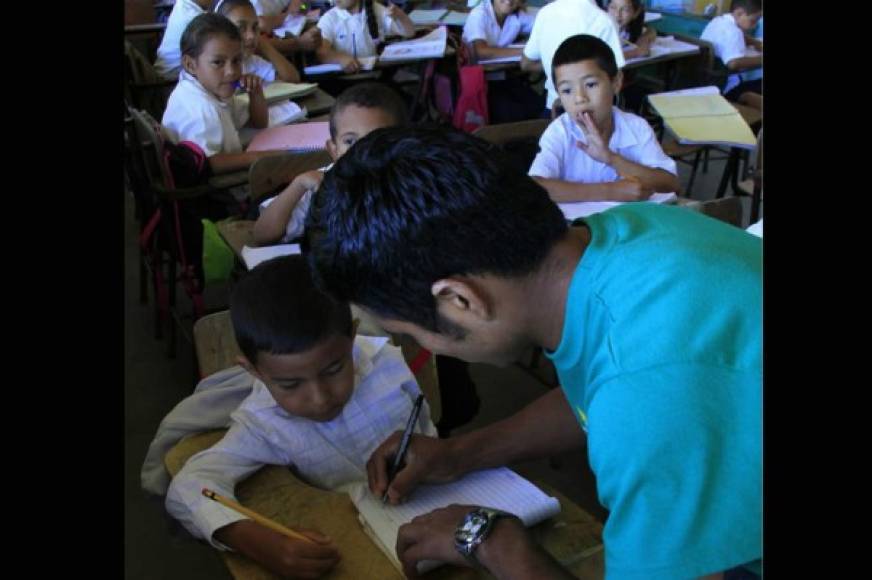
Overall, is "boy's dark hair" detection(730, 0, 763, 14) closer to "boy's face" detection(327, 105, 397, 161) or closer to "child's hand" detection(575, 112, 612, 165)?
"child's hand" detection(575, 112, 612, 165)

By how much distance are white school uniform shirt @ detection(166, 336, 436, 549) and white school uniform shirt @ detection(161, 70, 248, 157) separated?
5.49 feet

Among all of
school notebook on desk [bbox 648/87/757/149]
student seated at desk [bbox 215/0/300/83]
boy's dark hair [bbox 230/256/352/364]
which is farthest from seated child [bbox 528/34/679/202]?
student seated at desk [bbox 215/0/300/83]

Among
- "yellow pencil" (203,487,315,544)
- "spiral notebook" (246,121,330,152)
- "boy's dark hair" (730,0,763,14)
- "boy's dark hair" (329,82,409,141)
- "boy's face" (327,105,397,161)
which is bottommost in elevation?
"yellow pencil" (203,487,315,544)

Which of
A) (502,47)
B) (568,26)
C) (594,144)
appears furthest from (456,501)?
(502,47)

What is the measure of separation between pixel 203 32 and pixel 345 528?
243 cm

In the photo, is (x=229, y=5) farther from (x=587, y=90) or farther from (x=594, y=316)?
(x=594, y=316)

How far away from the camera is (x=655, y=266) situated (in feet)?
2.79

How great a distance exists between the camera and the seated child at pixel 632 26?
4.92 m

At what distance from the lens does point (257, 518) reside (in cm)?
113

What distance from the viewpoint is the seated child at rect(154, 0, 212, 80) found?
162 inches

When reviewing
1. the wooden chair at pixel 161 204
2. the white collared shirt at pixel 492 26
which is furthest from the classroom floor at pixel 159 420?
the white collared shirt at pixel 492 26

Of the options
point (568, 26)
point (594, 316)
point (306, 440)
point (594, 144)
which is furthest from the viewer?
point (568, 26)
